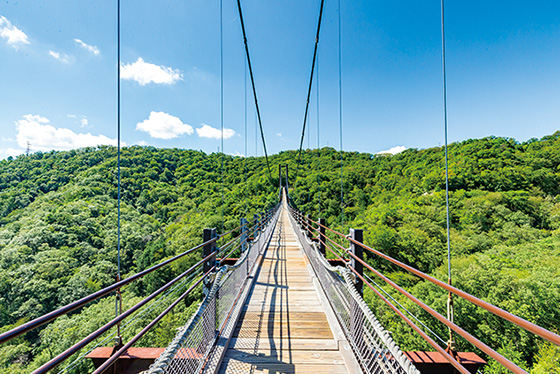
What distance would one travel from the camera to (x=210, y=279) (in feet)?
7.49

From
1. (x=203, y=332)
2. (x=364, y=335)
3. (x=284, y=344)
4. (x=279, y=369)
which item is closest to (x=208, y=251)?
(x=203, y=332)

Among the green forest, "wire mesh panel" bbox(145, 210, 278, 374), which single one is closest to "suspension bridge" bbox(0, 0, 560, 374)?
"wire mesh panel" bbox(145, 210, 278, 374)

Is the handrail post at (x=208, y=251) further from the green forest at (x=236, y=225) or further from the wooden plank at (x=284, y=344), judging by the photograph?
the green forest at (x=236, y=225)

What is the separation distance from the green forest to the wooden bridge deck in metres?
10.2

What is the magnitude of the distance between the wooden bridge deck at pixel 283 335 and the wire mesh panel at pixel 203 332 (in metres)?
0.20

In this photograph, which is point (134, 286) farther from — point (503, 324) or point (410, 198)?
point (410, 198)

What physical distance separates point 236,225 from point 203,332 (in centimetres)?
2515

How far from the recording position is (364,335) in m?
1.86

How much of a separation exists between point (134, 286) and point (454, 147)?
2244 inches

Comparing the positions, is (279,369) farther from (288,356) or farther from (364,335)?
(364,335)

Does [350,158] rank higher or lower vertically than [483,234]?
higher

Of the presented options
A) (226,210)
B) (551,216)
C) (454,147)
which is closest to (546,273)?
(551,216)

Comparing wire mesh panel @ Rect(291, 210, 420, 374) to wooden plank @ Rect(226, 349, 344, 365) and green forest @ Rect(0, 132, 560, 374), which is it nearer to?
wooden plank @ Rect(226, 349, 344, 365)

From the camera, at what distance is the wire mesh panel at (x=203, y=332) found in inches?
52.9
